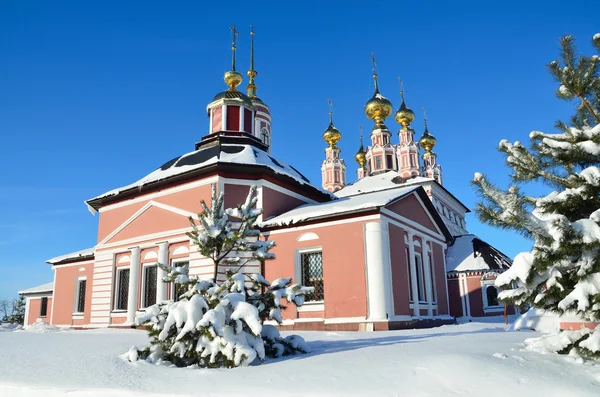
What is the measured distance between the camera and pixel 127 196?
19531 mm

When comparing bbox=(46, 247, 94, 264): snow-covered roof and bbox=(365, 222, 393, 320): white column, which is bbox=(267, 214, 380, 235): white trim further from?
bbox=(46, 247, 94, 264): snow-covered roof

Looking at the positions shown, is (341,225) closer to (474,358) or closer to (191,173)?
(191,173)

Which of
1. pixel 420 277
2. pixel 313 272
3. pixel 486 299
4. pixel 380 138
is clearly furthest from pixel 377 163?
pixel 313 272

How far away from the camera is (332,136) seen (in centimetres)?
4969

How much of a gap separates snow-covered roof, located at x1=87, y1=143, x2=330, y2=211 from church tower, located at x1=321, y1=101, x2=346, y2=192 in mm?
27379

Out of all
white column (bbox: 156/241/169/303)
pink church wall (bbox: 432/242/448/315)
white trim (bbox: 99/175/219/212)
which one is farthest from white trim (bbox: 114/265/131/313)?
pink church wall (bbox: 432/242/448/315)

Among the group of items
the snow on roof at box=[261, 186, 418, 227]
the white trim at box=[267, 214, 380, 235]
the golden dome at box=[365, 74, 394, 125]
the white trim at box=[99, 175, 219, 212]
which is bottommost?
the white trim at box=[267, 214, 380, 235]

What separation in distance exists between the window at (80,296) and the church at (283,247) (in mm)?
46

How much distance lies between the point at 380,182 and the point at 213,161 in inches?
998

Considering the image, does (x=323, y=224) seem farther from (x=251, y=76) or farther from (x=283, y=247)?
(x=251, y=76)

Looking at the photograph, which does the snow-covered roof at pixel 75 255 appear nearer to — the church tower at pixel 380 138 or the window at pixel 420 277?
the window at pixel 420 277

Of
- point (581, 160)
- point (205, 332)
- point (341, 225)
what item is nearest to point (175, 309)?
point (205, 332)

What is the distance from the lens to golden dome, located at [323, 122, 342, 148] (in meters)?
49.7

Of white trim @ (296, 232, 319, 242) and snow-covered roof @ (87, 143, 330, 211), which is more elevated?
snow-covered roof @ (87, 143, 330, 211)
